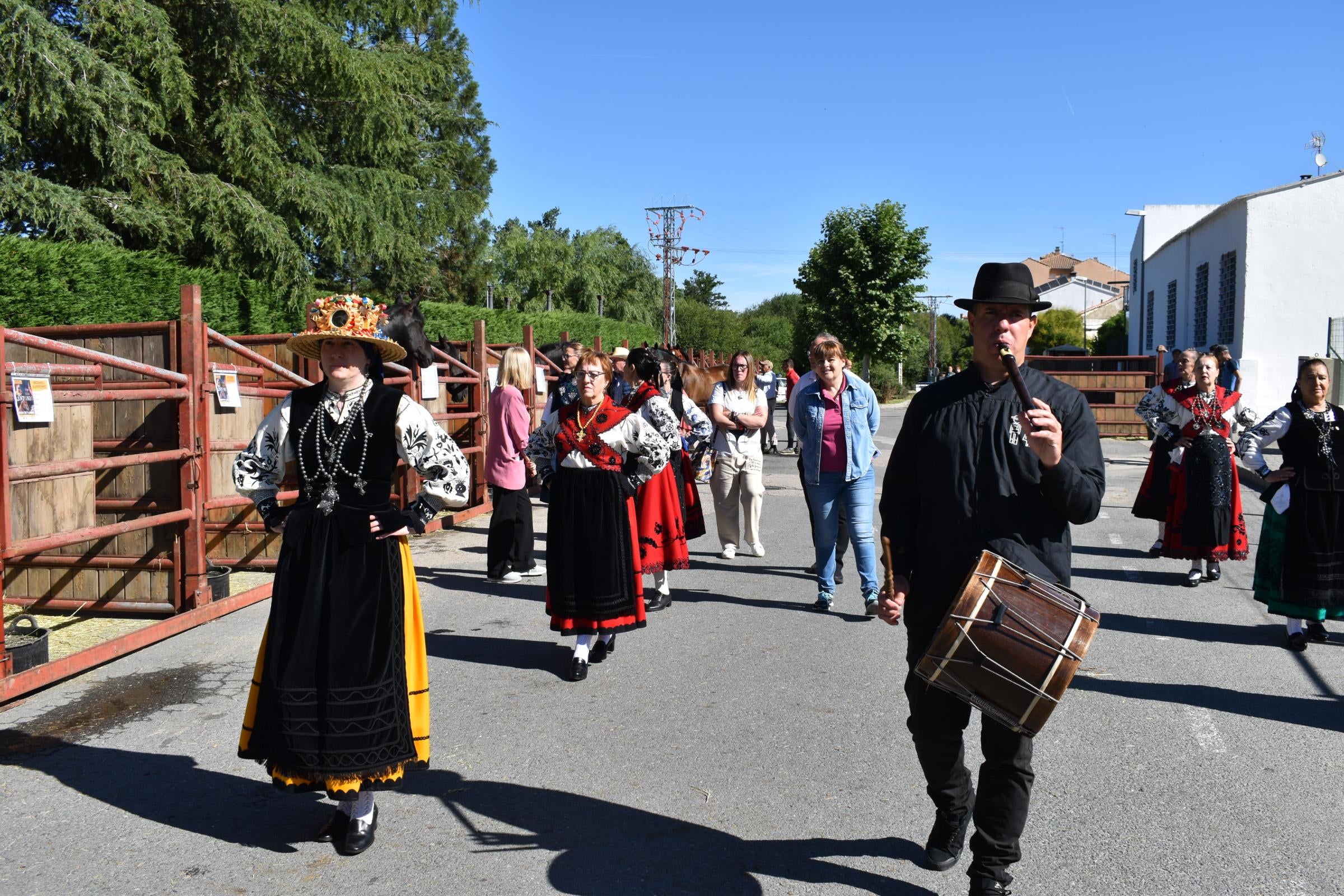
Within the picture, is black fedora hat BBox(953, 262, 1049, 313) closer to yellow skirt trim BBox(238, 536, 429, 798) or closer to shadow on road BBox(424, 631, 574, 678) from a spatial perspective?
yellow skirt trim BBox(238, 536, 429, 798)

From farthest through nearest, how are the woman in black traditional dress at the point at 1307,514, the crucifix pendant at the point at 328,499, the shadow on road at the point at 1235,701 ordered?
the woman in black traditional dress at the point at 1307,514 < the shadow on road at the point at 1235,701 < the crucifix pendant at the point at 328,499

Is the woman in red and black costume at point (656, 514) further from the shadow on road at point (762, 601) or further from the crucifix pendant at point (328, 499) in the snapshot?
the crucifix pendant at point (328, 499)

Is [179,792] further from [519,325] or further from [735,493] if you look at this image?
[519,325]

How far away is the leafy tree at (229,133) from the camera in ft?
52.9

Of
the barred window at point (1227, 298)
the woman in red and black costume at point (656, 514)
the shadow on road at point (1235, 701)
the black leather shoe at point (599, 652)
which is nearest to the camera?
the shadow on road at point (1235, 701)

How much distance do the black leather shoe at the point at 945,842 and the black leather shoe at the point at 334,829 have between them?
205 cm

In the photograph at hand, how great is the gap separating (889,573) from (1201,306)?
32360 millimetres

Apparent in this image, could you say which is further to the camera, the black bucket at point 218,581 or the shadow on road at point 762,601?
the shadow on road at point 762,601

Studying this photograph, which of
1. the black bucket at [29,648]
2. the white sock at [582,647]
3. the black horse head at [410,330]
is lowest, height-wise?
the white sock at [582,647]

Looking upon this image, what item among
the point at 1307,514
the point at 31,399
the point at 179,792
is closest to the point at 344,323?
the point at 179,792

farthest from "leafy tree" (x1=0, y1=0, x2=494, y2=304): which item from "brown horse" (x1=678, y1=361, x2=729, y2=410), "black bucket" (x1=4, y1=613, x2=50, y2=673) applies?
"black bucket" (x1=4, y1=613, x2=50, y2=673)

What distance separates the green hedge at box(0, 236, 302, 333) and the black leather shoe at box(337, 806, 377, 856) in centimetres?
966

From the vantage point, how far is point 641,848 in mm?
4086

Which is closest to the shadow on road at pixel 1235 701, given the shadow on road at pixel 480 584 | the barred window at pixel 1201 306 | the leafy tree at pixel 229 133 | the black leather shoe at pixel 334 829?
the black leather shoe at pixel 334 829
